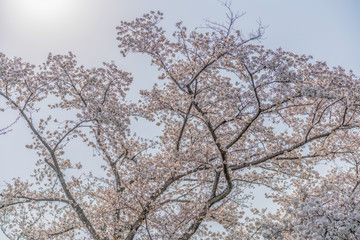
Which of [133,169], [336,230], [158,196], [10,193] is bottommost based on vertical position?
[336,230]

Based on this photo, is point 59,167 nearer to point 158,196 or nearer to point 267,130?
point 158,196

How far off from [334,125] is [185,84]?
430 cm

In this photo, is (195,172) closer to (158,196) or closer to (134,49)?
(158,196)

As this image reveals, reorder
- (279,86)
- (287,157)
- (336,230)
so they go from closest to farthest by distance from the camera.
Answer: (336,230) → (279,86) → (287,157)

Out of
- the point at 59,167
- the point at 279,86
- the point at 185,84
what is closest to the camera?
the point at 279,86

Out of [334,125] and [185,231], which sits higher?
[334,125]

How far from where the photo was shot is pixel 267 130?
31.2 feet

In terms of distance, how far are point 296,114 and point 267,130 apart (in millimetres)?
1017

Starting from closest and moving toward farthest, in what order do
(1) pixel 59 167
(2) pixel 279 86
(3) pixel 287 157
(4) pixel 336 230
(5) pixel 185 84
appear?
(4) pixel 336 230 → (2) pixel 279 86 → (5) pixel 185 84 → (3) pixel 287 157 → (1) pixel 59 167

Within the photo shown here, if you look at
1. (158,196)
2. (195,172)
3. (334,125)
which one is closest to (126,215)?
(158,196)

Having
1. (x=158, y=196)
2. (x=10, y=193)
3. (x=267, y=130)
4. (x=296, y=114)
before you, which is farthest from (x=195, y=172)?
(x=10, y=193)

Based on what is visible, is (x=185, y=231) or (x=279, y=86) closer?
(x=279, y=86)

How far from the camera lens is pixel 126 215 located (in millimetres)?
10188

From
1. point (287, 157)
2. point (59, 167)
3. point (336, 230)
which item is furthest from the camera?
point (59, 167)
